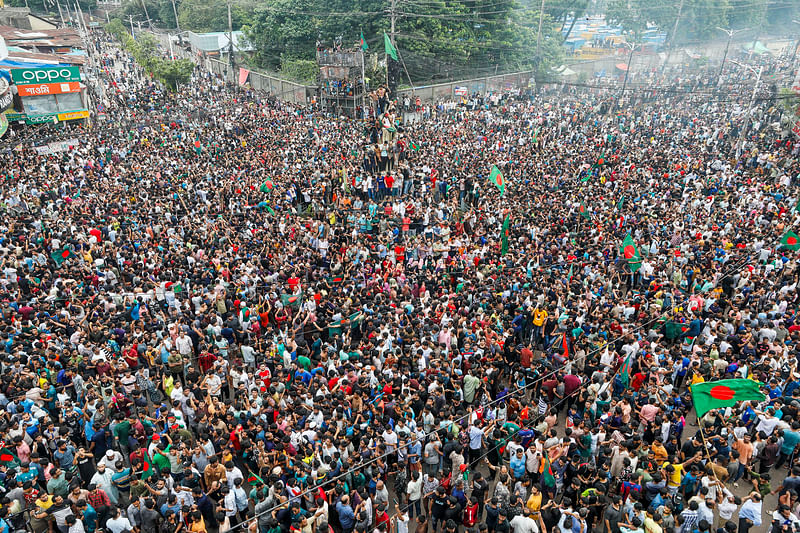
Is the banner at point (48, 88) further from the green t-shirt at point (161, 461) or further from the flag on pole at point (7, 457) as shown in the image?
the green t-shirt at point (161, 461)

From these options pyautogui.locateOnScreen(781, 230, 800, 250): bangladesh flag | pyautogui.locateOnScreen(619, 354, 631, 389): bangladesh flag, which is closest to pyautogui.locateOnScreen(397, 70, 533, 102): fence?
pyautogui.locateOnScreen(781, 230, 800, 250): bangladesh flag

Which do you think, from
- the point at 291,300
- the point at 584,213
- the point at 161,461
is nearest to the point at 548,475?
the point at 161,461

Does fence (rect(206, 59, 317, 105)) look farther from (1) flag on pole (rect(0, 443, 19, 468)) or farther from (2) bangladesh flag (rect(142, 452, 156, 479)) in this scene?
(2) bangladesh flag (rect(142, 452, 156, 479))

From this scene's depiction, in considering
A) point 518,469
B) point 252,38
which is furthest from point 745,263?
point 252,38

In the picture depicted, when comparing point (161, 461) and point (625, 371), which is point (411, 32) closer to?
point (625, 371)

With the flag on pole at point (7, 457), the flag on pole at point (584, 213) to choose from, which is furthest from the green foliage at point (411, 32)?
the flag on pole at point (7, 457)
